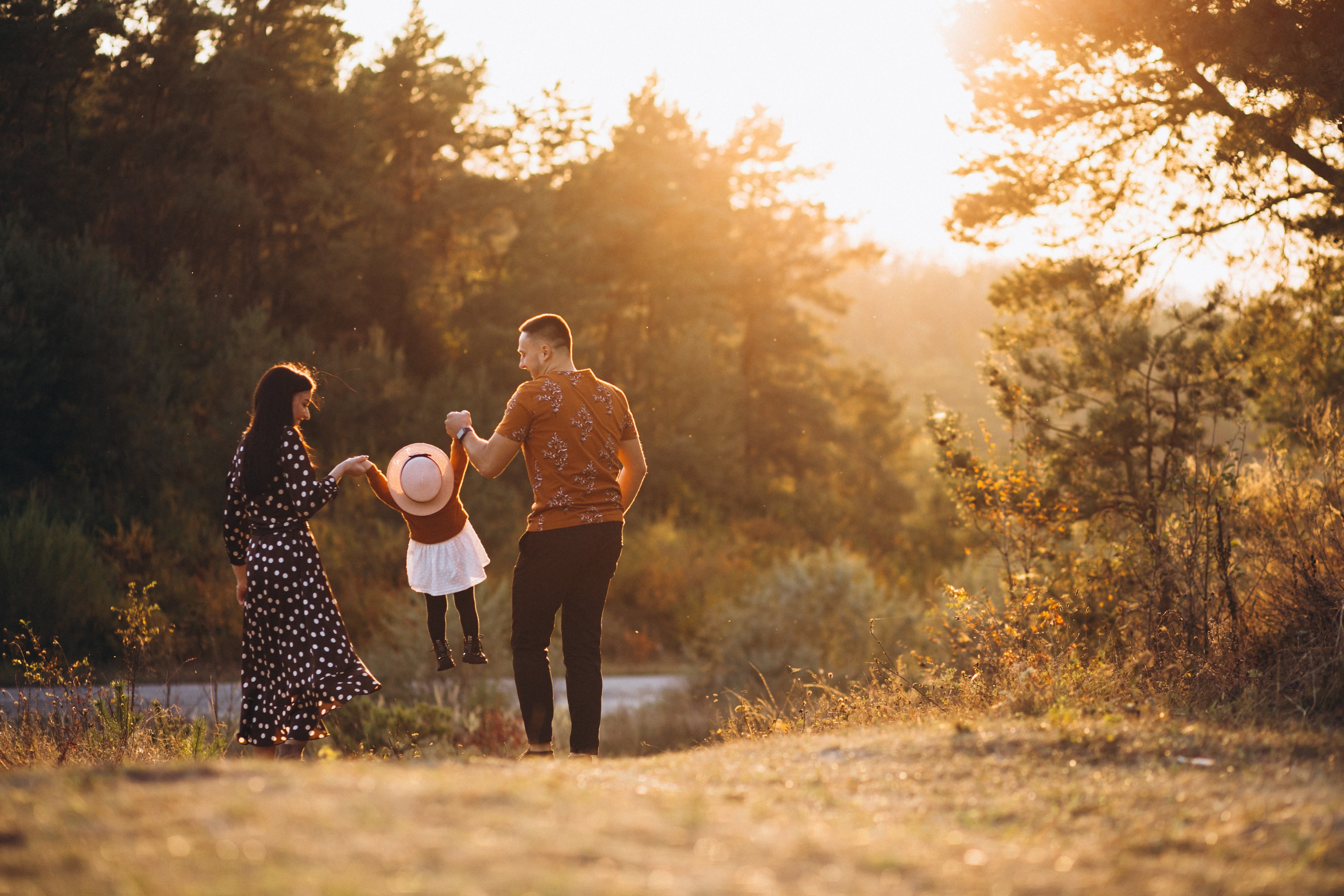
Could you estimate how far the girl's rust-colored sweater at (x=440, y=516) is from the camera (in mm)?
5789

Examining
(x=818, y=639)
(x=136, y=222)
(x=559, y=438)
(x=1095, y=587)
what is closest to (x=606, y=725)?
(x=818, y=639)

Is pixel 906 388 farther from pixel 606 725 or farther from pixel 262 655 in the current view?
pixel 262 655

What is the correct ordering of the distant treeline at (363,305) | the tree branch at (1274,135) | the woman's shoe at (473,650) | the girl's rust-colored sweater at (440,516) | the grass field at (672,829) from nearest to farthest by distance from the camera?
the grass field at (672,829)
the woman's shoe at (473,650)
the girl's rust-colored sweater at (440,516)
the tree branch at (1274,135)
the distant treeline at (363,305)

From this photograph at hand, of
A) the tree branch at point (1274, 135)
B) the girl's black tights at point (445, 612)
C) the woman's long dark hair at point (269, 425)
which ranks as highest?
the tree branch at point (1274, 135)

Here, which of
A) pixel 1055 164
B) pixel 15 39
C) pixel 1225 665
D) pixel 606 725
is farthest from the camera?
pixel 15 39

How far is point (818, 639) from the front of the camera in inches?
689

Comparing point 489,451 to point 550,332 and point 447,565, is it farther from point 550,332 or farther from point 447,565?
point 447,565

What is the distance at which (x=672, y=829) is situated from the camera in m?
2.66

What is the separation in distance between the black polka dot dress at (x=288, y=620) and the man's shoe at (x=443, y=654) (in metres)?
0.34

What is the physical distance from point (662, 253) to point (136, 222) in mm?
15183

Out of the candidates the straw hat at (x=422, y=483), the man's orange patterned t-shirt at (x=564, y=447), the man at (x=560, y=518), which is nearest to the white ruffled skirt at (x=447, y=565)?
the straw hat at (x=422, y=483)

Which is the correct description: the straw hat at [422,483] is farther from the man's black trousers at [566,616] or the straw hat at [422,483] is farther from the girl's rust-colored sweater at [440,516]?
the man's black trousers at [566,616]

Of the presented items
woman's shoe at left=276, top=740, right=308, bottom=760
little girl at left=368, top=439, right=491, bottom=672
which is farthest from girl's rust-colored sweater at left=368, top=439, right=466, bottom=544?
woman's shoe at left=276, top=740, right=308, bottom=760

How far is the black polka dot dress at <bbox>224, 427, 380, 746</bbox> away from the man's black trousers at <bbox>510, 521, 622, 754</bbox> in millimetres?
767
